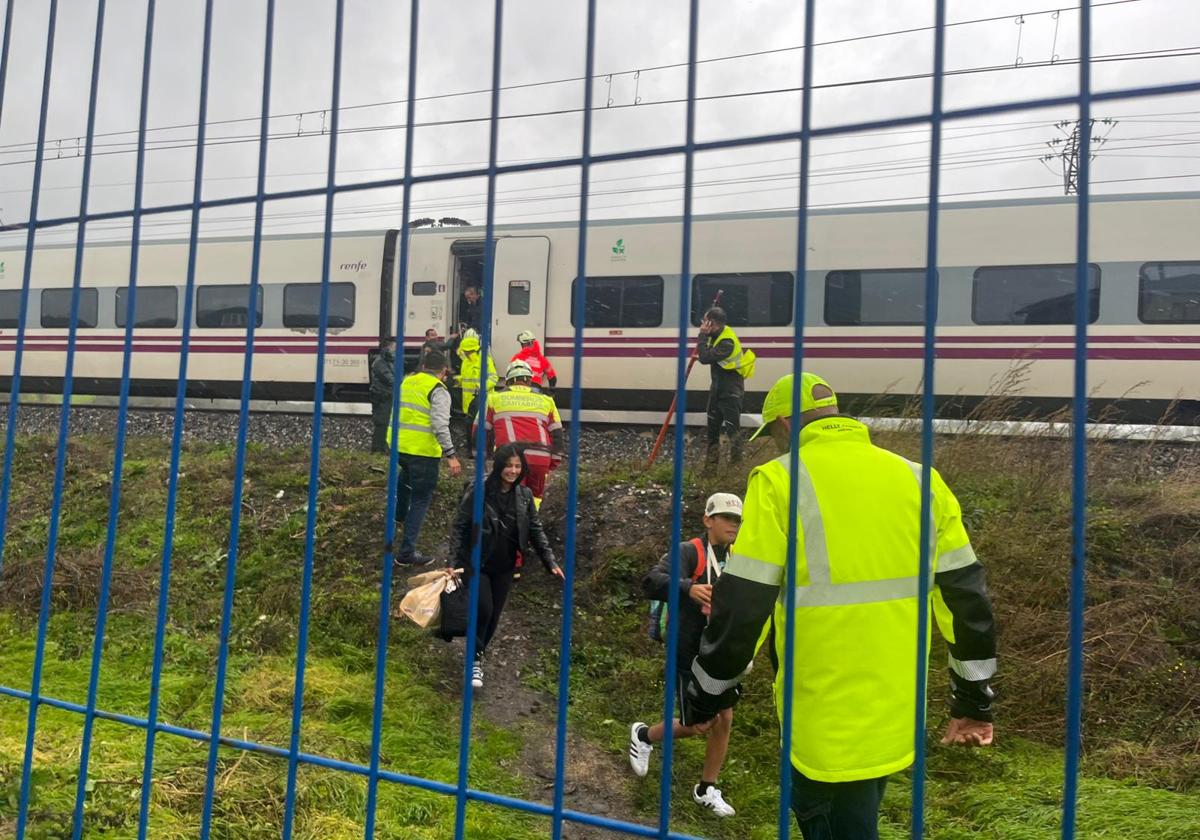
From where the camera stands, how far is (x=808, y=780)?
2.47 metres

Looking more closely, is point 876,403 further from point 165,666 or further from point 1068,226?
point 165,666

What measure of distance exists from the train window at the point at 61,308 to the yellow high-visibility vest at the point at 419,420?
34.7 ft

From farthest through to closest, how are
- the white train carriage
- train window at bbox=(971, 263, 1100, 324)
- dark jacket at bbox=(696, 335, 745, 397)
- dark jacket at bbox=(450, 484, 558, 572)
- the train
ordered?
the white train carriage
train window at bbox=(971, 263, 1100, 324)
the train
dark jacket at bbox=(696, 335, 745, 397)
dark jacket at bbox=(450, 484, 558, 572)

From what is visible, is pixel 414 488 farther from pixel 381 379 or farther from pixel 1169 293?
pixel 1169 293

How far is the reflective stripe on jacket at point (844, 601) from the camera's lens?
2373 millimetres

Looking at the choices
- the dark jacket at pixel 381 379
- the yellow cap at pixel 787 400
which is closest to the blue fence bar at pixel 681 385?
the yellow cap at pixel 787 400

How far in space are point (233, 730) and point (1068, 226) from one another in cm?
992

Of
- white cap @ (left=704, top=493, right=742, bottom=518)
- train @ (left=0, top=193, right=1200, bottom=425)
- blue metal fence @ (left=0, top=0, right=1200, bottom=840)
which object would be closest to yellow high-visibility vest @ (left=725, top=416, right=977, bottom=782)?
blue metal fence @ (left=0, top=0, right=1200, bottom=840)

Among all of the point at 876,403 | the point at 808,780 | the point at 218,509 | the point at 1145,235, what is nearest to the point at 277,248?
the point at 218,509

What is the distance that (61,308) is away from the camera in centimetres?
1502

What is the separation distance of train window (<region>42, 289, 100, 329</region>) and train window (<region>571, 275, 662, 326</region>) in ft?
29.1

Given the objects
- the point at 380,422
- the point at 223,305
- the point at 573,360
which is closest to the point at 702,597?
the point at 573,360

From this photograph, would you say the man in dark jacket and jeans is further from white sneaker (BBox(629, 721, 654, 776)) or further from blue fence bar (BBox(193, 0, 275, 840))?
blue fence bar (BBox(193, 0, 275, 840))

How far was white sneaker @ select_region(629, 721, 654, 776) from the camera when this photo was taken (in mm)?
4793
